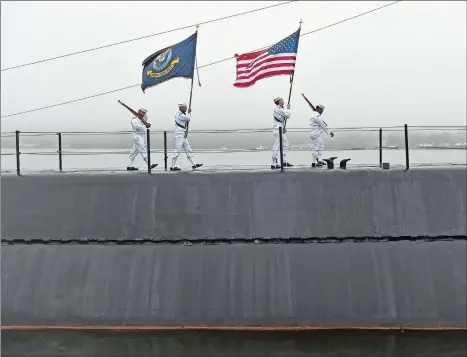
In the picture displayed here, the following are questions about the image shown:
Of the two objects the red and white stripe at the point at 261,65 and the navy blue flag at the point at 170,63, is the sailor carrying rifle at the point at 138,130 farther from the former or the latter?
the red and white stripe at the point at 261,65

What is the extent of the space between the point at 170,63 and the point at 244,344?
5.51 metres

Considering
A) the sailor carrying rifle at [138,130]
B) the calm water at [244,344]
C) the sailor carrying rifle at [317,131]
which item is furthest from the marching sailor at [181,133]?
the calm water at [244,344]

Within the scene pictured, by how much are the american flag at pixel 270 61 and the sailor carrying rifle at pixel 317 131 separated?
1090 mm

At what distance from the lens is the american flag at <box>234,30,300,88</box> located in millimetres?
10117

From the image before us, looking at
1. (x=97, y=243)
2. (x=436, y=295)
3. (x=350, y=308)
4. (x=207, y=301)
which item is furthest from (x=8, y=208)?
(x=436, y=295)

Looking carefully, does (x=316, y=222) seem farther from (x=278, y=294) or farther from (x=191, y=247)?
(x=191, y=247)

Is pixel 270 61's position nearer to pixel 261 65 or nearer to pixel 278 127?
pixel 261 65

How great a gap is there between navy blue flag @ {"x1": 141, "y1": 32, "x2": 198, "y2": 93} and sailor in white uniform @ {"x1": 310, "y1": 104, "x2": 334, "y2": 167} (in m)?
2.68

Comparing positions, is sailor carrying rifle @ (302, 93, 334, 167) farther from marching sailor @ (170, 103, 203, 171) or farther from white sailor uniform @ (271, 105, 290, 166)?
marching sailor @ (170, 103, 203, 171)

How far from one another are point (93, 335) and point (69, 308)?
56 centimetres

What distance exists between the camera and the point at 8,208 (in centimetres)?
935

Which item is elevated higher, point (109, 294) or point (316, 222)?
point (316, 222)

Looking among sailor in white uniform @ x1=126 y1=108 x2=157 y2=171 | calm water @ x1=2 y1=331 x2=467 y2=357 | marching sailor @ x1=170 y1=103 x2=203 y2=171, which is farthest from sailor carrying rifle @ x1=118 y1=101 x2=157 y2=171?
calm water @ x1=2 y1=331 x2=467 y2=357

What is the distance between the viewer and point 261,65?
1019 centimetres
